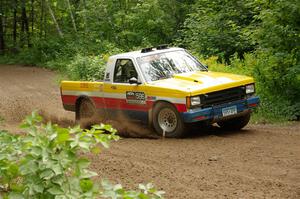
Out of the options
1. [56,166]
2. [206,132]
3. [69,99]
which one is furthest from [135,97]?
[56,166]

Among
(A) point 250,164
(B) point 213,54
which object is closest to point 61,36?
(B) point 213,54

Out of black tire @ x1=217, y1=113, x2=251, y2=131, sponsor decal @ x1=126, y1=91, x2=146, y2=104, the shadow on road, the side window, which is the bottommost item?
Answer: the shadow on road

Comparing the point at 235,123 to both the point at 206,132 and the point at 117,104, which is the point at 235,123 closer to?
the point at 206,132

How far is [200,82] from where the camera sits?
10.8m

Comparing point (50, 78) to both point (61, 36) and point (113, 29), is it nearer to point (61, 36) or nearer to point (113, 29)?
point (113, 29)

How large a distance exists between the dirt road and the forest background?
89.9 inches

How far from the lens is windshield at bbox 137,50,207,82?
452 inches

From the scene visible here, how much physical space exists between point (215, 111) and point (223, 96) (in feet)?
1.30

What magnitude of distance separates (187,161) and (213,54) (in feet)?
40.0

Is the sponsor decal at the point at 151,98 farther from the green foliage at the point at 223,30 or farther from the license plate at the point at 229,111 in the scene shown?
the green foliage at the point at 223,30

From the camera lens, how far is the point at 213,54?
20469 mm

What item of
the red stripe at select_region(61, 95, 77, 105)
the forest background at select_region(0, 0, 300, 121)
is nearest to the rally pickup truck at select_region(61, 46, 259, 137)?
the red stripe at select_region(61, 95, 77, 105)

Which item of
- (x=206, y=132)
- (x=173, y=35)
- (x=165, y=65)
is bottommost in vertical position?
(x=206, y=132)

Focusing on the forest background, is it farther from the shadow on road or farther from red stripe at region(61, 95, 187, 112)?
red stripe at region(61, 95, 187, 112)
